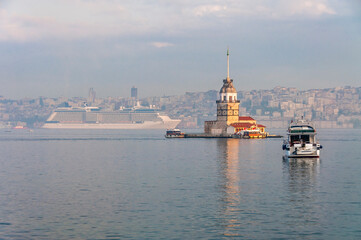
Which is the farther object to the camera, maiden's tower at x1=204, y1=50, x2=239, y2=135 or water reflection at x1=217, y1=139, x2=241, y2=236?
A: maiden's tower at x1=204, y1=50, x2=239, y2=135

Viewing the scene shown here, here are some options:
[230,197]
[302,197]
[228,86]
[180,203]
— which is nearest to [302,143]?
[302,197]

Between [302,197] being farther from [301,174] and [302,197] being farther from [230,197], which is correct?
[301,174]

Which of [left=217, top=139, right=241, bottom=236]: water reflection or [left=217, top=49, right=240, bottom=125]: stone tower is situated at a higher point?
[left=217, top=49, right=240, bottom=125]: stone tower

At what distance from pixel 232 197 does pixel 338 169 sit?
2461cm

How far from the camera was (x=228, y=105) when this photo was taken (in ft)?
554

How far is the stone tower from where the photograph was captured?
168500 millimetres

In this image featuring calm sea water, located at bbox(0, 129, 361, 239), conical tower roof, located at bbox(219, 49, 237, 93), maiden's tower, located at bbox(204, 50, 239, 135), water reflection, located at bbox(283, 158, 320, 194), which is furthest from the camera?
conical tower roof, located at bbox(219, 49, 237, 93)

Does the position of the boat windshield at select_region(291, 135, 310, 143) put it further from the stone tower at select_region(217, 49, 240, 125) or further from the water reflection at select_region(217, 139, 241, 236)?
the stone tower at select_region(217, 49, 240, 125)

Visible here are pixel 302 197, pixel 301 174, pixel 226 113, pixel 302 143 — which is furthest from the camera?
pixel 226 113

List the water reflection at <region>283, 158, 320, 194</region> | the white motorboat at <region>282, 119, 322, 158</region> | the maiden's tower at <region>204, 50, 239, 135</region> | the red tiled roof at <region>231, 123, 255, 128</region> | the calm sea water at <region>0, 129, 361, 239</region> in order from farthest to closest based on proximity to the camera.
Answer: the maiden's tower at <region>204, 50, 239, 135</region>
the red tiled roof at <region>231, 123, 255, 128</region>
the white motorboat at <region>282, 119, 322, 158</region>
the water reflection at <region>283, 158, 320, 194</region>
the calm sea water at <region>0, 129, 361, 239</region>

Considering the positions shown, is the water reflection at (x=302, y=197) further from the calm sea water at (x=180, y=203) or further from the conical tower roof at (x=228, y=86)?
the conical tower roof at (x=228, y=86)

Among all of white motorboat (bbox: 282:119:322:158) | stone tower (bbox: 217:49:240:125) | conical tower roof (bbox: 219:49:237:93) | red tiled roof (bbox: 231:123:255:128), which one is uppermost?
conical tower roof (bbox: 219:49:237:93)

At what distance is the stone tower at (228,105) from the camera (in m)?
168

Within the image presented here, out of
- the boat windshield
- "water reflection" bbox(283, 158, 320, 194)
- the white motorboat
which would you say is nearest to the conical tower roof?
the white motorboat
